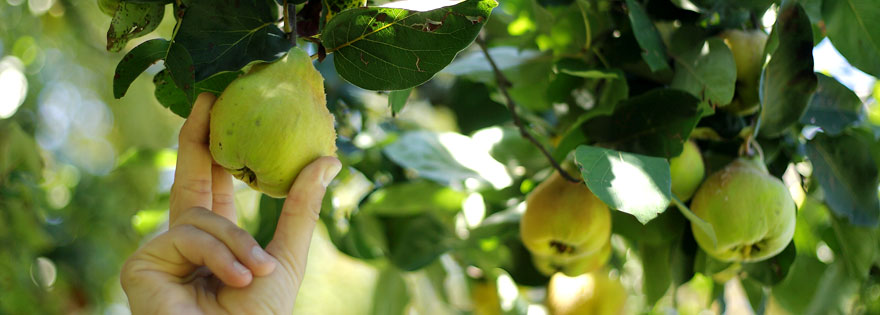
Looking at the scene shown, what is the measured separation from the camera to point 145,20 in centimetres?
63

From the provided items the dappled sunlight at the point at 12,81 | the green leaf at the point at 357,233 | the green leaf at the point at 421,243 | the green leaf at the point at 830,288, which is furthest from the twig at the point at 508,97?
the dappled sunlight at the point at 12,81

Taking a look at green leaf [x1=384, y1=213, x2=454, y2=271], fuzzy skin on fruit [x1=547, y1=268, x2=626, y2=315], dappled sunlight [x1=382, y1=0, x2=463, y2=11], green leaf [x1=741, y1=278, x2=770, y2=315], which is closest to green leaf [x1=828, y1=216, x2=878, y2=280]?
green leaf [x1=741, y1=278, x2=770, y2=315]

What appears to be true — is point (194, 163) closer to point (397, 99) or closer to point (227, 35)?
point (227, 35)

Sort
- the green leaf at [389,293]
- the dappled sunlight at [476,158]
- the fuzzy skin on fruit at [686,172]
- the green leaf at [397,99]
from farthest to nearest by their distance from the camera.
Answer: the green leaf at [389,293] < the dappled sunlight at [476,158] < the fuzzy skin on fruit at [686,172] < the green leaf at [397,99]

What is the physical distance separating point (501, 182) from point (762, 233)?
1.28 ft

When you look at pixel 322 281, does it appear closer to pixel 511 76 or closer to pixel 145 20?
pixel 511 76

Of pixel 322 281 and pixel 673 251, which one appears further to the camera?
pixel 322 281

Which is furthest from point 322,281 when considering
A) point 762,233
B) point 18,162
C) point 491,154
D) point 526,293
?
point 762,233

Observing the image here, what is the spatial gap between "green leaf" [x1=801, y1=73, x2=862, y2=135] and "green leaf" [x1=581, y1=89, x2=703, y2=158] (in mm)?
192

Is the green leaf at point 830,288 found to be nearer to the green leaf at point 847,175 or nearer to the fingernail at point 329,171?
the green leaf at point 847,175

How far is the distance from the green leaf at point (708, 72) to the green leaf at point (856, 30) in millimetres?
127

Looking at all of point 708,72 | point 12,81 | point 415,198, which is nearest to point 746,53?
point 708,72

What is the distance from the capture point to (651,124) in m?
0.86

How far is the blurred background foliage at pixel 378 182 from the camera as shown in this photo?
111 centimetres
